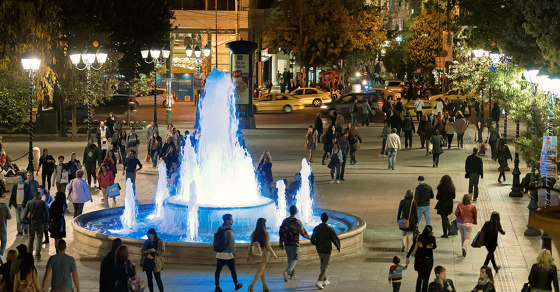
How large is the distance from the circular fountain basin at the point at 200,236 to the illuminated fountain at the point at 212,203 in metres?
0.02

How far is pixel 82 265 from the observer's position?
15977 mm

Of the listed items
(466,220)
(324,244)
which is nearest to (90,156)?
(466,220)

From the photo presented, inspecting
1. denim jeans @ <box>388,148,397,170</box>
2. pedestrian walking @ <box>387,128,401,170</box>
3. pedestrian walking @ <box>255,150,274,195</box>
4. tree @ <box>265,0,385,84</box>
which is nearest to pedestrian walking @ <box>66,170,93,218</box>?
pedestrian walking @ <box>255,150,274,195</box>

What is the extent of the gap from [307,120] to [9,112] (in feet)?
64.1

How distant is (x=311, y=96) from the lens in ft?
205

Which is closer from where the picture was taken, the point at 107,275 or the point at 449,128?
the point at 107,275

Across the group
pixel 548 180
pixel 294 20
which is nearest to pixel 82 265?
pixel 548 180

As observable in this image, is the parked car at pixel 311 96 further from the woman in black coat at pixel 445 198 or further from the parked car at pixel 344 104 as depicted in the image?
the woman in black coat at pixel 445 198

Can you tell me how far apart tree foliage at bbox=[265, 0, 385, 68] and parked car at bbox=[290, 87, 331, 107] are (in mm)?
8571

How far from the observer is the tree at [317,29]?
71.1m

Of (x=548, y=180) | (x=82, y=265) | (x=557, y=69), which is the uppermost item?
(x=557, y=69)

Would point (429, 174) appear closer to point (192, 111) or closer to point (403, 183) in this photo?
point (403, 183)

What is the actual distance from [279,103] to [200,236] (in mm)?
42552

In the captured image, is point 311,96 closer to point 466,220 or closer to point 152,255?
point 466,220
